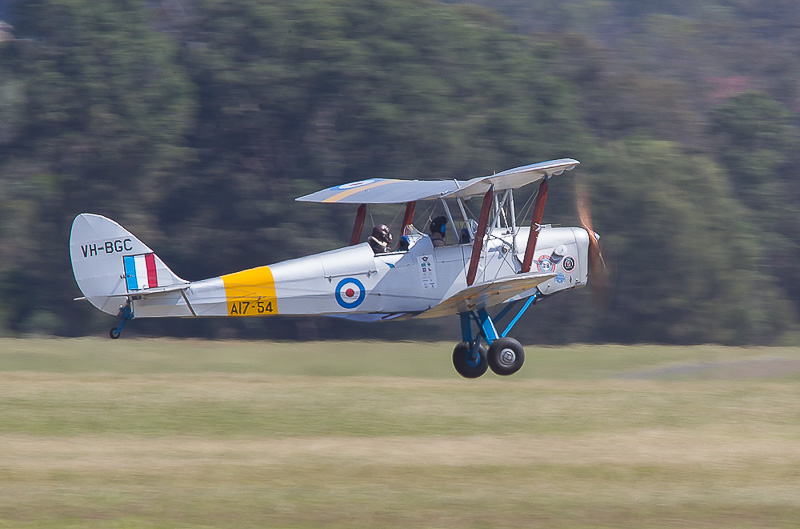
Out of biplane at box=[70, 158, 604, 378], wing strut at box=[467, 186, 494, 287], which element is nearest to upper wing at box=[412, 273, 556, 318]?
biplane at box=[70, 158, 604, 378]

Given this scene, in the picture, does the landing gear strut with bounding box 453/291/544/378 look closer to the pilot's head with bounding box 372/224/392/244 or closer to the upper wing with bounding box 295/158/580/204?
the pilot's head with bounding box 372/224/392/244

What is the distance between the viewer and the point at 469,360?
14727 mm

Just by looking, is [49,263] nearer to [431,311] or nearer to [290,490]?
[431,311]

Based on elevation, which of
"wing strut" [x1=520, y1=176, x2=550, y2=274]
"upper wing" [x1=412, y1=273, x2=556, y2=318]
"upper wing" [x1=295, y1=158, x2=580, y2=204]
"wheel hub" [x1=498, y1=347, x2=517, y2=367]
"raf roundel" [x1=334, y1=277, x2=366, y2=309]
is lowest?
"wheel hub" [x1=498, y1=347, x2=517, y2=367]

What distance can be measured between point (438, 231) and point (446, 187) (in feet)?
2.12

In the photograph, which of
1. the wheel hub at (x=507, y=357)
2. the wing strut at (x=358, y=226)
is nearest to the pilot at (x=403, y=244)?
the wing strut at (x=358, y=226)

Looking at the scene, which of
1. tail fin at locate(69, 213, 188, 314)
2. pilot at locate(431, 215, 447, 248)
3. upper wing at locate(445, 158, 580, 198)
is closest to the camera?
tail fin at locate(69, 213, 188, 314)

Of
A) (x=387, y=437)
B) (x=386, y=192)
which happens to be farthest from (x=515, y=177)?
(x=387, y=437)

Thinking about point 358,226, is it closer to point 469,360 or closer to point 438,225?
point 438,225

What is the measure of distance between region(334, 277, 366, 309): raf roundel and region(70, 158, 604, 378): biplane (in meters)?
0.01

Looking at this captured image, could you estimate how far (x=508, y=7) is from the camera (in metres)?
79.3

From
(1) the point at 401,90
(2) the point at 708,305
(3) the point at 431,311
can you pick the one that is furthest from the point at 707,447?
(1) the point at 401,90

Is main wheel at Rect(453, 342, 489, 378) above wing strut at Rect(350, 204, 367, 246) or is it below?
below

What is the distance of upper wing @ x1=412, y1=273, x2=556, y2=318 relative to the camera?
44.9 feet
